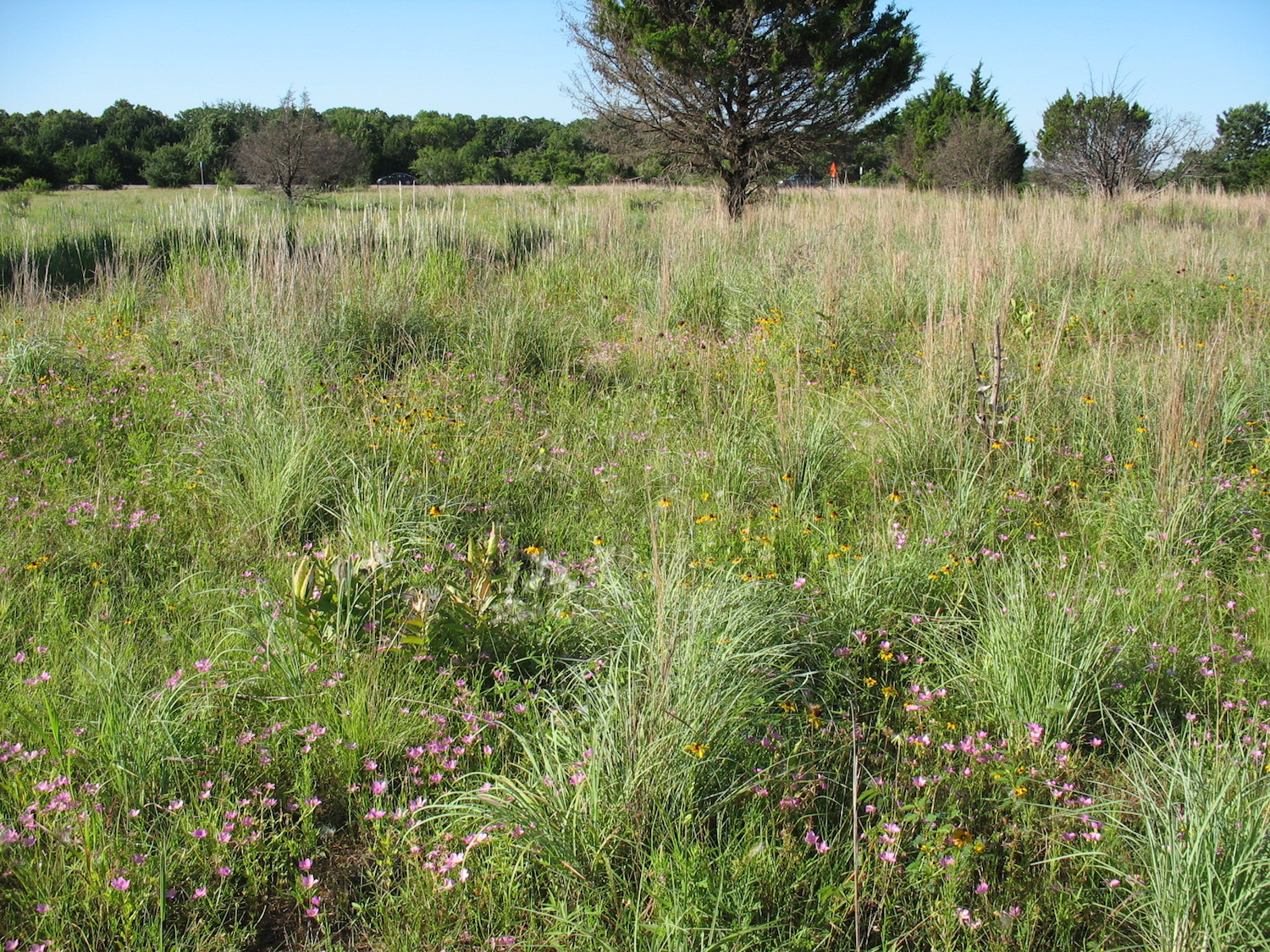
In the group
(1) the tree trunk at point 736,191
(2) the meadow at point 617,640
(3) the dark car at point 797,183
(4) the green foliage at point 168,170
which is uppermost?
(4) the green foliage at point 168,170

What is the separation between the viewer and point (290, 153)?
23328mm

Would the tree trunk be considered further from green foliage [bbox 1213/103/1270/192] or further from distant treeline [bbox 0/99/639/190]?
green foliage [bbox 1213/103/1270/192]

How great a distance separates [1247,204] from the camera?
14.6 meters

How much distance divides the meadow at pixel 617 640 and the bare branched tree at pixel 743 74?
650 cm

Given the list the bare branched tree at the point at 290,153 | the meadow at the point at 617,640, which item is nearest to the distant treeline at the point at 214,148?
the bare branched tree at the point at 290,153

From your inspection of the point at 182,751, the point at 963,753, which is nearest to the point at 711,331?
the point at 963,753

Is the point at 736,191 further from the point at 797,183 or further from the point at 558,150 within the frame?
the point at 558,150

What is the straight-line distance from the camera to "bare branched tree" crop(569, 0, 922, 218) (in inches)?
412

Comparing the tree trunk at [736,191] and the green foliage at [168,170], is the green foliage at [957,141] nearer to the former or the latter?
the tree trunk at [736,191]

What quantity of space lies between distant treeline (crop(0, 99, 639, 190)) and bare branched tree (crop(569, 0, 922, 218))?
20.1 metres

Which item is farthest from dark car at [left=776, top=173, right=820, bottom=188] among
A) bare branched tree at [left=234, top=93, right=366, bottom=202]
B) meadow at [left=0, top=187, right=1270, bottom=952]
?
bare branched tree at [left=234, top=93, right=366, bottom=202]

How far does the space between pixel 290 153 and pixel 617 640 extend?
25057mm

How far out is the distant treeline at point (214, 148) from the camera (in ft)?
123

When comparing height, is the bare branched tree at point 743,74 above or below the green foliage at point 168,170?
below
